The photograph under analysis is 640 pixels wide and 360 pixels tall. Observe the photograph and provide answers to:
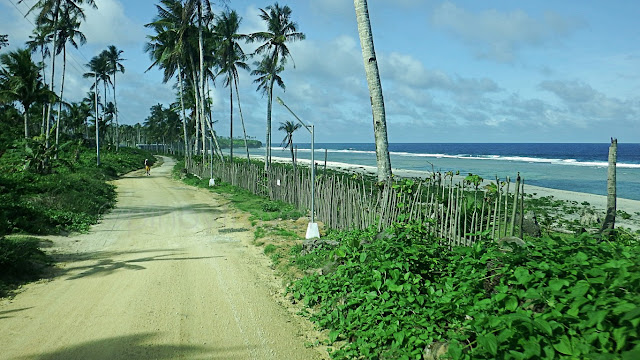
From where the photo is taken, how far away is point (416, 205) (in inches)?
277

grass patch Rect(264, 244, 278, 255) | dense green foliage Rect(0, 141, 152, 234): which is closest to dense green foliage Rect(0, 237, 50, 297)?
dense green foliage Rect(0, 141, 152, 234)

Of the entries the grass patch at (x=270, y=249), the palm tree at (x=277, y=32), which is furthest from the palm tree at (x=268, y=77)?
the grass patch at (x=270, y=249)

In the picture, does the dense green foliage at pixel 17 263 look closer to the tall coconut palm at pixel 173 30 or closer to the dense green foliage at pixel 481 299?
the dense green foliage at pixel 481 299

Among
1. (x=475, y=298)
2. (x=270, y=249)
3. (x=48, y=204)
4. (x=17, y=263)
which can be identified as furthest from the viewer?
(x=48, y=204)

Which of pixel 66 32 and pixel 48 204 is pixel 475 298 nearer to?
pixel 48 204

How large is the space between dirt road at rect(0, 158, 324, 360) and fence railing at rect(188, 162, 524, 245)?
2.20m

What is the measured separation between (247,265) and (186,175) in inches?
850

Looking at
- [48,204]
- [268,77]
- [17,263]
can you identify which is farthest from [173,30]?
[17,263]

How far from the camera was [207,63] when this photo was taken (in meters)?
33.2

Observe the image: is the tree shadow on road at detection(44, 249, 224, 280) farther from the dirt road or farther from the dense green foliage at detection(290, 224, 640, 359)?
the dense green foliage at detection(290, 224, 640, 359)

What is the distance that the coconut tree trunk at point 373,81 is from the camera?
8164 millimetres

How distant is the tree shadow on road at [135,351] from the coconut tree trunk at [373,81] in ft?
15.5

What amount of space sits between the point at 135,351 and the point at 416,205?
4.61 metres

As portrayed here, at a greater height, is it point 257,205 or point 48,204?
point 48,204
